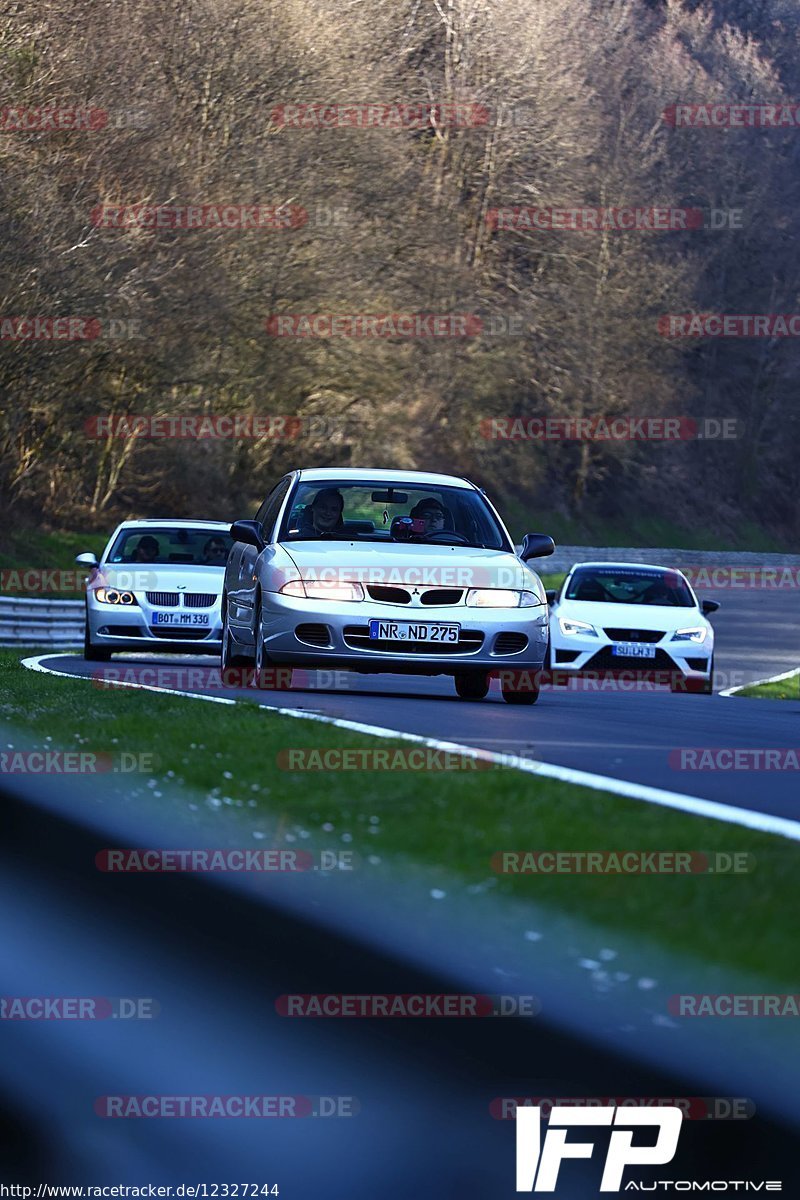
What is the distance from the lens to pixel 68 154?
142 ft

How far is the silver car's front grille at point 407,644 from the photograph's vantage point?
47.1 ft

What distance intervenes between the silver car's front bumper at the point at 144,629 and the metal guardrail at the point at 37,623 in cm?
958

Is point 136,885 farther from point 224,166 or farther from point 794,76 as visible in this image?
point 794,76

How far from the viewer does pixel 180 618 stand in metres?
21.8

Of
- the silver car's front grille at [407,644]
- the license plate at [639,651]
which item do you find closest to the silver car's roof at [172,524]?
the license plate at [639,651]

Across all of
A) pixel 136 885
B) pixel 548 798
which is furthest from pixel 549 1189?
pixel 548 798

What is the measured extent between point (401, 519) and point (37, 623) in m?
17.5

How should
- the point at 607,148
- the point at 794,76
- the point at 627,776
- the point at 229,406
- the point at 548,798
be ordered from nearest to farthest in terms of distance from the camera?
the point at 548,798
the point at 627,776
the point at 229,406
the point at 607,148
the point at 794,76

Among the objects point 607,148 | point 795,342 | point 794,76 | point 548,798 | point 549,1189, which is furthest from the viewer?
point 794,76

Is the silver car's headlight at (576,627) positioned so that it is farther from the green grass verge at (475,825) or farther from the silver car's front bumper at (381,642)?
the green grass verge at (475,825)

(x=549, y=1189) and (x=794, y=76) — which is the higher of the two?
(x=794, y=76)

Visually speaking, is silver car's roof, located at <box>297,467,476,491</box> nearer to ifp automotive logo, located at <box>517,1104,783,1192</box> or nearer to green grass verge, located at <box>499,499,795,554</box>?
ifp automotive logo, located at <box>517,1104,783,1192</box>

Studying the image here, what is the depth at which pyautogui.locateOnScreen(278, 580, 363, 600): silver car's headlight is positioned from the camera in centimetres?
1437

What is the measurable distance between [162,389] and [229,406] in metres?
3.28
